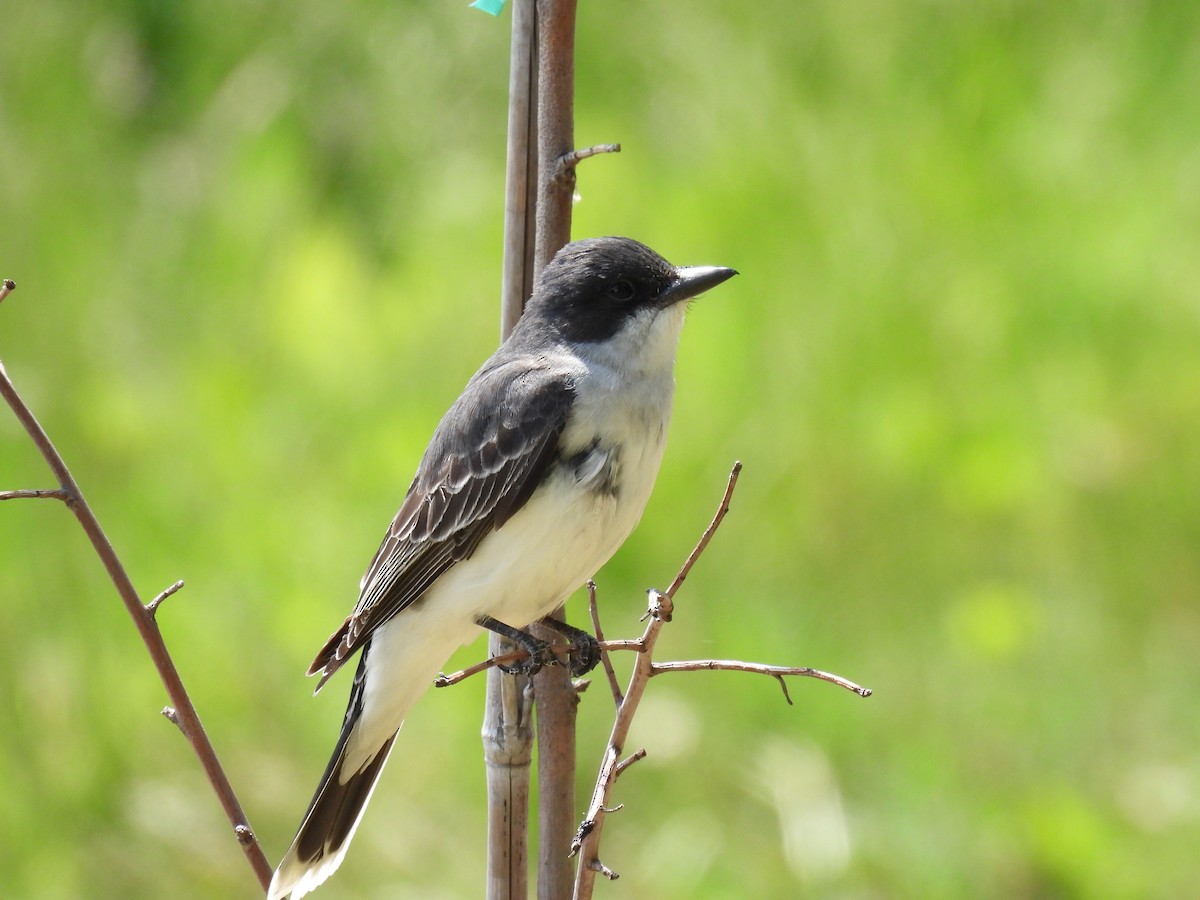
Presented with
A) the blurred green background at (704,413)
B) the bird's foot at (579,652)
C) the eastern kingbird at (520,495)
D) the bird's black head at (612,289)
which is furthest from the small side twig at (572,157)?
the blurred green background at (704,413)

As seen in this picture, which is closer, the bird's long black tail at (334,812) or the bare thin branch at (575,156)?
the bare thin branch at (575,156)

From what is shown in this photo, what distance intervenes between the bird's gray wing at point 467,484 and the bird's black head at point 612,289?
111mm

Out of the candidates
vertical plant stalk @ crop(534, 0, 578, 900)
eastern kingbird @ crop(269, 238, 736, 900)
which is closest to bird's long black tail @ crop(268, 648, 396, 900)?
eastern kingbird @ crop(269, 238, 736, 900)

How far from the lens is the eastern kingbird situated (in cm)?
216

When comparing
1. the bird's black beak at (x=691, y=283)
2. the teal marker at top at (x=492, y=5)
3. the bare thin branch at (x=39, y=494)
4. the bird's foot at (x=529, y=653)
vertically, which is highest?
the bird's black beak at (x=691, y=283)

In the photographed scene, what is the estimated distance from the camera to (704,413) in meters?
3.87

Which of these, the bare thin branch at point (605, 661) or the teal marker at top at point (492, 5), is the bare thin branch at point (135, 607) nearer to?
the bare thin branch at point (605, 661)

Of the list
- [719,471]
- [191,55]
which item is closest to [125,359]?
[191,55]

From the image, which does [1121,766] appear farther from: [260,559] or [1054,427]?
[260,559]

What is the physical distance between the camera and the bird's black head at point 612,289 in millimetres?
2316

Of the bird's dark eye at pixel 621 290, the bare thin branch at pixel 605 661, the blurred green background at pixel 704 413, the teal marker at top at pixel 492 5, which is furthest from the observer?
the blurred green background at pixel 704 413

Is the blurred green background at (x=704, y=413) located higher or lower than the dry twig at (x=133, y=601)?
higher

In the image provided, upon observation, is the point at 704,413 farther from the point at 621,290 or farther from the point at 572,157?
the point at 572,157

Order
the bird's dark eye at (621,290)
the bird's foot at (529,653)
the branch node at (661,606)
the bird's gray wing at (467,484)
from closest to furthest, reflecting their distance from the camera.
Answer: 1. the branch node at (661,606)
2. the bird's foot at (529,653)
3. the bird's gray wing at (467,484)
4. the bird's dark eye at (621,290)
